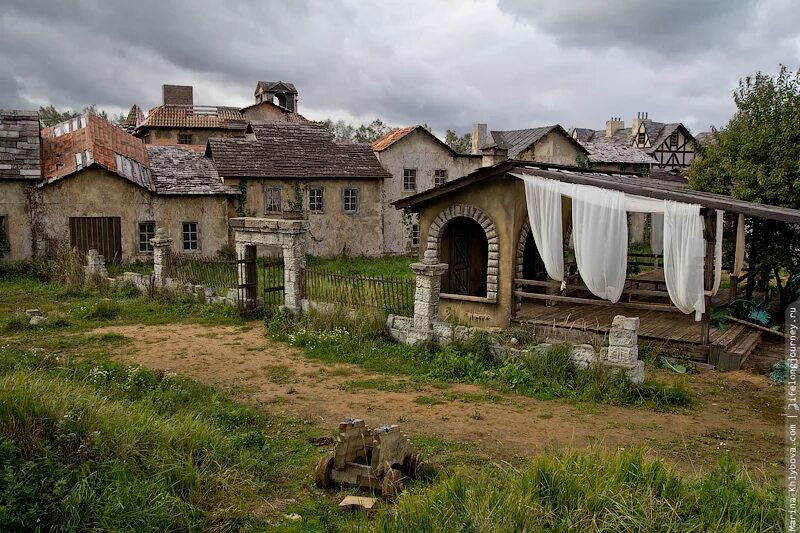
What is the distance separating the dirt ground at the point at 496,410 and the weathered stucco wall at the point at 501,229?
3.53m

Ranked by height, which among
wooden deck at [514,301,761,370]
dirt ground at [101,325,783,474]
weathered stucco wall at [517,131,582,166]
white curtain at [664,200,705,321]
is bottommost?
dirt ground at [101,325,783,474]

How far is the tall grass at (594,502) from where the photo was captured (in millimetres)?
4789

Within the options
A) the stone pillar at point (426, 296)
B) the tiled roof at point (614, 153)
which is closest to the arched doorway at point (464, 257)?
the stone pillar at point (426, 296)

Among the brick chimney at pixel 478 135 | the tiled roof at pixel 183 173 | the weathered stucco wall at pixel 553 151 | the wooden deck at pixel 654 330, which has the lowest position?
the wooden deck at pixel 654 330

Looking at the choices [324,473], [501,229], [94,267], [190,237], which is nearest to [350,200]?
[190,237]

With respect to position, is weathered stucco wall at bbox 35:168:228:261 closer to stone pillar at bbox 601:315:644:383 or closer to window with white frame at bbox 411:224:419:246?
window with white frame at bbox 411:224:419:246

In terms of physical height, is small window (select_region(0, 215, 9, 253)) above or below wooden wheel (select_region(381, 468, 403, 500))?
above

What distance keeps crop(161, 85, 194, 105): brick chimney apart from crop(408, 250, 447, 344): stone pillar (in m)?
34.5

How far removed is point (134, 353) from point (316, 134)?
17549 mm

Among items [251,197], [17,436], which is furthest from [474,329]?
[251,197]

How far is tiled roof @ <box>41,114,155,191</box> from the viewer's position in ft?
68.3

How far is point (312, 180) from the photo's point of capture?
82.5ft

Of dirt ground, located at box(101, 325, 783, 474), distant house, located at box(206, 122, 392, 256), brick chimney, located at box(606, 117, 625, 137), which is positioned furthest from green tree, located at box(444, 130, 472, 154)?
dirt ground, located at box(101, 325, 783, 474)

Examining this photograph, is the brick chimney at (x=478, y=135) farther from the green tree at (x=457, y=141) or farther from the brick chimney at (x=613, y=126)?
the green tree at (x=457, y=141)
